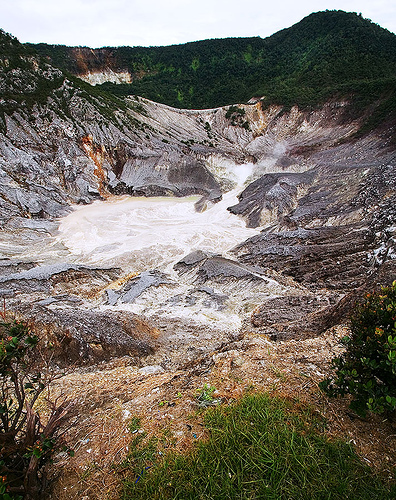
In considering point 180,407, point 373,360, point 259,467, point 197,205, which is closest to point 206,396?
point 180,407

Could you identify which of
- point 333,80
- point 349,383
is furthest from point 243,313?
point 333,80

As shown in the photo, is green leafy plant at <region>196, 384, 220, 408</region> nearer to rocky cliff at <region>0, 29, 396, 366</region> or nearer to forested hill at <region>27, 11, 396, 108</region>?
rocky cliff at <region>0, 29, 396, 366</region>

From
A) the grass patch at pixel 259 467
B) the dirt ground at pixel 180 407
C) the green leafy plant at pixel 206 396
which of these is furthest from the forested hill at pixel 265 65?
the grass patch at pixel 259 467

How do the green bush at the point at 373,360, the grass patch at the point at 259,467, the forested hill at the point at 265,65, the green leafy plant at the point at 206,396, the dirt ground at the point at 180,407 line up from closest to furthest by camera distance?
the grass patch at the point at 259,467 → the green bush at the point at 373,360 → the dirt ground at the point at 180,407 → the green leafy plant at the point at 206,396 → the forested hill at the point at 265,65

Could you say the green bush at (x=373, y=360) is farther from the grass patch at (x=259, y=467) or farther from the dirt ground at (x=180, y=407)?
the grass patch at (x=259, y=467)

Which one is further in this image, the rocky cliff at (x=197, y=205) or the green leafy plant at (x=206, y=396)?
the rocky cliff at (x=197, y=205)

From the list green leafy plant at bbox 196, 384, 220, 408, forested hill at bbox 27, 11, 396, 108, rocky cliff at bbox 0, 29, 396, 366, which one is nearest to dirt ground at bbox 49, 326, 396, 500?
green leafy plant at bbox 196, 384, 220, 408

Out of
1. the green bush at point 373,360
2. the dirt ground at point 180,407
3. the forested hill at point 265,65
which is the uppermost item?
the forested hill at point 265,65

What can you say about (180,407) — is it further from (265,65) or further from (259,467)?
(265,65)
